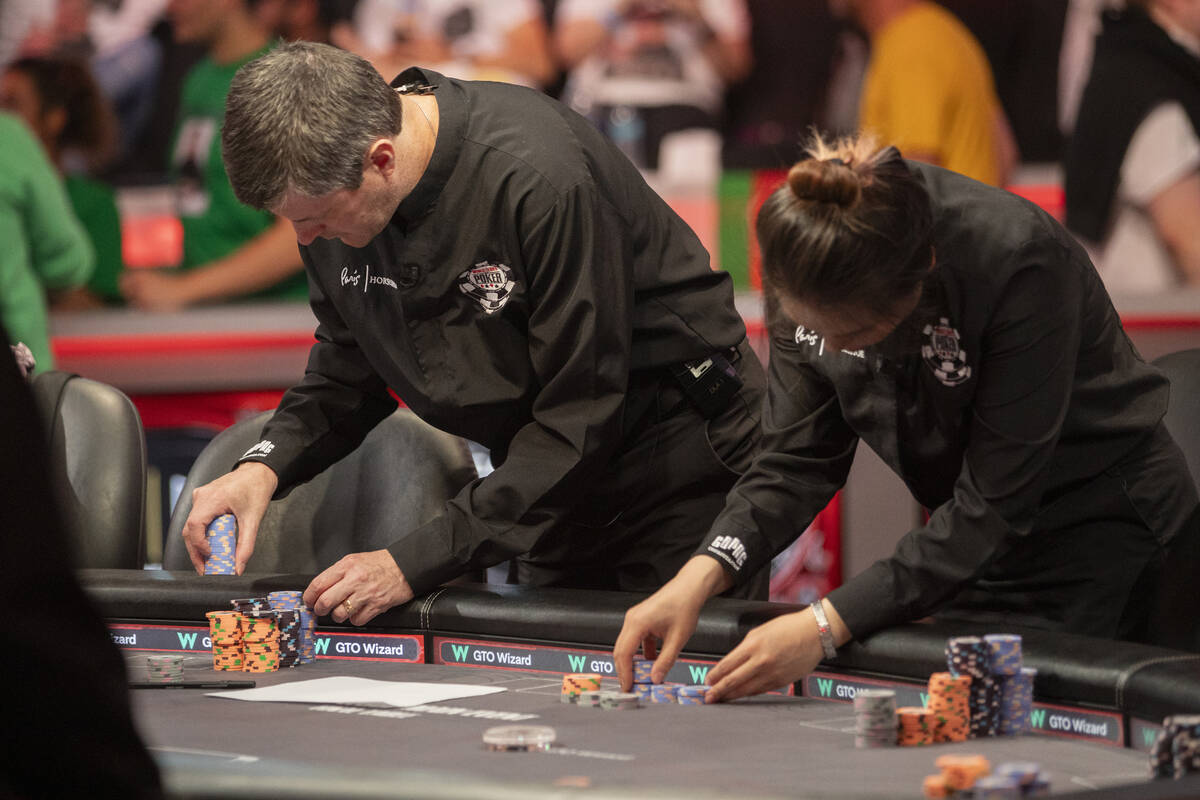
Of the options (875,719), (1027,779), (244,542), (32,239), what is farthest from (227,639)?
(32,239)

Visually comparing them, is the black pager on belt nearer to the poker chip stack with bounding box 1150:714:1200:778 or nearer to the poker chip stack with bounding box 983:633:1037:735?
the poker chip stack with bounding box 983:633:1037:735

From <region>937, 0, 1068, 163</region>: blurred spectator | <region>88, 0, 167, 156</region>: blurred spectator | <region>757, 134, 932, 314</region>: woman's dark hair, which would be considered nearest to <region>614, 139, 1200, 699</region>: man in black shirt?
<region>757, 134, 932, 314</region>: woman's dark hair

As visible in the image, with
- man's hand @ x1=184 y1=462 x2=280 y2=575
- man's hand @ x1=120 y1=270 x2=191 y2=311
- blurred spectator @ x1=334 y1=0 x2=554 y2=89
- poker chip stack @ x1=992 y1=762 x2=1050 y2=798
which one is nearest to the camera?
poker chip stack @ x1=992 y1=762 x2=1050 y2=798

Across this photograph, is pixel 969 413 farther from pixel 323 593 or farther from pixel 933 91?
pixel 933 91

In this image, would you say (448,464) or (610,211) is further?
(448,464)

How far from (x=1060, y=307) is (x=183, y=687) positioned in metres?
1.30

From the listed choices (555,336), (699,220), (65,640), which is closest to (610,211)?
(555,336)

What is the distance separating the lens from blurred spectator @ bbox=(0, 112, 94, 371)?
525cm

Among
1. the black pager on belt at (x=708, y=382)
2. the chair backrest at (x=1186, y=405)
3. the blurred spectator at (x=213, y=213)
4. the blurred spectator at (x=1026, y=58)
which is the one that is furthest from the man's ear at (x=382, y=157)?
the blurred spectator at (x=1026, y=58)

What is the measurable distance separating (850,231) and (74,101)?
14.8 feet

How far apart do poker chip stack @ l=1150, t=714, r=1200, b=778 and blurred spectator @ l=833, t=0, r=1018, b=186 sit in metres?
3.98

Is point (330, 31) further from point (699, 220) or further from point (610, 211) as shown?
point (610, 211)

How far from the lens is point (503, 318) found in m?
2.55

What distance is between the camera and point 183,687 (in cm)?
215
